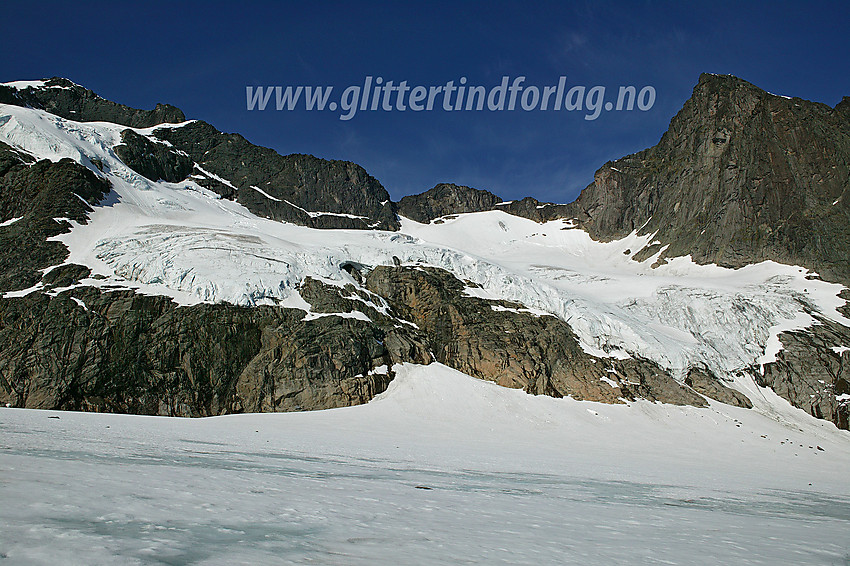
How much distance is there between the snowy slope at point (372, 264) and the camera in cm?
4084

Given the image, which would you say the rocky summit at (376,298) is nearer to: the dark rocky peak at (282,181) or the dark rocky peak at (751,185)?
the dark rocky peak at (751,185)

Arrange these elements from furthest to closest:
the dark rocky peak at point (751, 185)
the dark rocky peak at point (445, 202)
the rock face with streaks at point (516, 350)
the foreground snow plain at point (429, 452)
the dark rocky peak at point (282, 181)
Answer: the dark rocky peak at point (445, 202), the dark rocky peak at point (282, 181), the dark rocky peak at point (751, 185), the rock face with streaks at point (516, 350), the foreground snow plain at point (429, 452)

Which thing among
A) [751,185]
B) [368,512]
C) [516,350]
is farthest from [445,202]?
[368,512]

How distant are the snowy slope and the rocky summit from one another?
0.22 m

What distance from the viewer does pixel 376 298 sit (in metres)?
46.4

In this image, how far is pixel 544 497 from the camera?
33.4 ft

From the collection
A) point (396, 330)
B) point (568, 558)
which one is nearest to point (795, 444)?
point (396, 330)

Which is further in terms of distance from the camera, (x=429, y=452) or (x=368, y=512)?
(x=429, y=452)

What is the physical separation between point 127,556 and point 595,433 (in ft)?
111

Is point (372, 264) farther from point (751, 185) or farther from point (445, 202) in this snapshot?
point (445, 202)

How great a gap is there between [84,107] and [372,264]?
4031 inches

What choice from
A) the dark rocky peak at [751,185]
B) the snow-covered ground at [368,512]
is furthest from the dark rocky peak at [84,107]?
the snow-covered ground at [368,512]

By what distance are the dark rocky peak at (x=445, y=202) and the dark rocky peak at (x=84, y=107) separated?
59.9 meters

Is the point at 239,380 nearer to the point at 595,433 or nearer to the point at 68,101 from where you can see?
the point at 595,433
